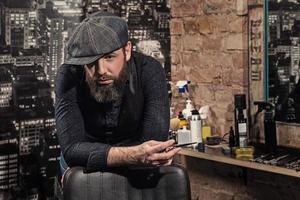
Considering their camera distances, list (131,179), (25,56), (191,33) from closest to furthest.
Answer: (131,179)
(25,56)
(191,33)

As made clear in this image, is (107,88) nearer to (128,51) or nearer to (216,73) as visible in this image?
(128,51)

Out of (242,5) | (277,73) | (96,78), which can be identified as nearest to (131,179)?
(96,78)

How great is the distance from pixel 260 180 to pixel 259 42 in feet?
2.68

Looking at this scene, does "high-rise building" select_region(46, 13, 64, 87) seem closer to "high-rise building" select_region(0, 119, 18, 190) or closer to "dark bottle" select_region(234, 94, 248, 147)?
"high-rise building" select_region(0, 119, 18, 190)

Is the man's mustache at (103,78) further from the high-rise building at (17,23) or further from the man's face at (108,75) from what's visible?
the high-rise building at (17,23)

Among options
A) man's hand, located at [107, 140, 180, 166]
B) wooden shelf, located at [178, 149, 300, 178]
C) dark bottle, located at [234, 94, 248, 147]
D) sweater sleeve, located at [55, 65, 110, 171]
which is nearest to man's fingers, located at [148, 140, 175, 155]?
man's hand, located at [107, 140, 180, 166]

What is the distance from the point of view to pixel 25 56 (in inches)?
110

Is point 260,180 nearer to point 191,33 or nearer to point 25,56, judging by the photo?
point 191,33

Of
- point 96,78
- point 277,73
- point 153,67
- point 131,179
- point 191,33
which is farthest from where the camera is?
point 191,33

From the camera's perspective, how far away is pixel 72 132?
1.83 meters

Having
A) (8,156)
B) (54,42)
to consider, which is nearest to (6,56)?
(54,42)

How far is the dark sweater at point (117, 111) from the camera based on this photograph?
1851mm

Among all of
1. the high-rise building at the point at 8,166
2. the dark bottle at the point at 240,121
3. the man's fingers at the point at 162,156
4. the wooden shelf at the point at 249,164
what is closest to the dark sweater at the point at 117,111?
the man's fingers at the point at 162,156

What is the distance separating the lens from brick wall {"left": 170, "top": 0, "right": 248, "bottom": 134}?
279 cm
